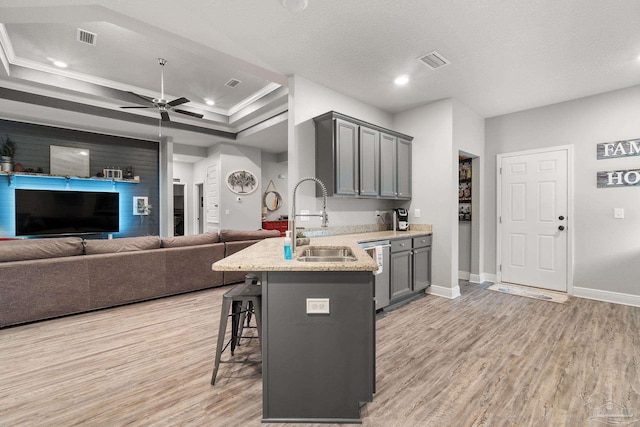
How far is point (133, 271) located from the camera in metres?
3.62

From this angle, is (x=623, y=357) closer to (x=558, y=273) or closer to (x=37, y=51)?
(x=558, y=273)

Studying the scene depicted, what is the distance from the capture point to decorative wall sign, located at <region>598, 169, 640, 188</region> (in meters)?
3.74

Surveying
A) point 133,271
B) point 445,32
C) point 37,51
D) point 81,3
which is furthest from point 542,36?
point 37,51

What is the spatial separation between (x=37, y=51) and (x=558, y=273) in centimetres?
786

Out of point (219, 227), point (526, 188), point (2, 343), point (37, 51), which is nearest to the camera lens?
point (2, 343)

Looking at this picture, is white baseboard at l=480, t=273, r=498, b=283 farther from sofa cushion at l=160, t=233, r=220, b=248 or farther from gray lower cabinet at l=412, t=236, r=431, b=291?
sofa cushion at l=160, t=233, r=220, b=248

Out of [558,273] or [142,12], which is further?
[558,273]

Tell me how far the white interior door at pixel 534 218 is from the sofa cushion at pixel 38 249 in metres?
5.96

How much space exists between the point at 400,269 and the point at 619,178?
3.12 meters

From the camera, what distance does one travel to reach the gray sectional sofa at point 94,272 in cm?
298

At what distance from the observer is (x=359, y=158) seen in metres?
3.81

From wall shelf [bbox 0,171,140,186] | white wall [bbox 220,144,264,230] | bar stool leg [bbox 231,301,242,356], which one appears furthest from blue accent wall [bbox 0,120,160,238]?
bar stool leg [bbox 231,301,242,356]

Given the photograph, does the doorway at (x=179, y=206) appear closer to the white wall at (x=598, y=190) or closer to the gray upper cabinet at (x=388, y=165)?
the gray upper cabinet at (x=388, y=165)

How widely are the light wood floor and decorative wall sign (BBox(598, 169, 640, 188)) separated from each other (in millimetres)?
1683
